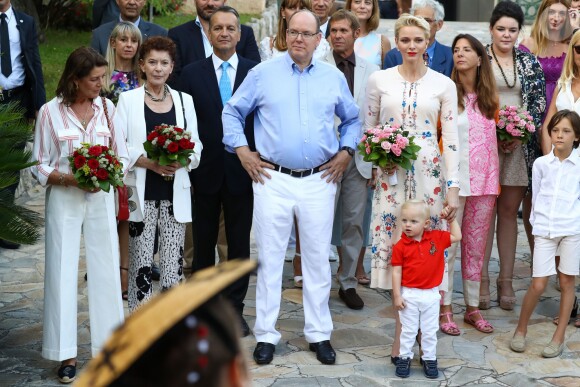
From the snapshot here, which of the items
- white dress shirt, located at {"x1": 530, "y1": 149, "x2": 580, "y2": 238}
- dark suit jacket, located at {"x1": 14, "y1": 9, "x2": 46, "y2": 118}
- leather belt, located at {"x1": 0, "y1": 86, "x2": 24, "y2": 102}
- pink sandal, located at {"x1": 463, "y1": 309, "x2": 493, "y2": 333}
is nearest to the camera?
white dress shirt, located at {"x1": 530, "y1": 149, "x2": 580, "y2": 238}

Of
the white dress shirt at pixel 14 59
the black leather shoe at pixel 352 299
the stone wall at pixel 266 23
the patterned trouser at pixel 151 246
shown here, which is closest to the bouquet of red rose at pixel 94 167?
the patterned trouser at pixel 151 246

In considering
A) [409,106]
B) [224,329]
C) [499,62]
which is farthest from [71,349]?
[224,329]

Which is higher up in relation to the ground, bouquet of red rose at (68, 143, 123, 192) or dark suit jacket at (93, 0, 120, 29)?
dark suit jacket at (93, 0, 120, 29)

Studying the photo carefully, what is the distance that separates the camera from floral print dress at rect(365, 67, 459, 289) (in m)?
6.93

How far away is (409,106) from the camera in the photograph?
6.93m

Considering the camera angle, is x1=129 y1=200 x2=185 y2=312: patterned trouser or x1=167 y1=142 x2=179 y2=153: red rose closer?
x1=167 y1=142 x2=179 y2=153: red rose

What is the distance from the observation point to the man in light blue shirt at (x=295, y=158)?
6676 millimetres

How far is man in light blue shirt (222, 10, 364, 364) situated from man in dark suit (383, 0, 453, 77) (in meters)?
1.32

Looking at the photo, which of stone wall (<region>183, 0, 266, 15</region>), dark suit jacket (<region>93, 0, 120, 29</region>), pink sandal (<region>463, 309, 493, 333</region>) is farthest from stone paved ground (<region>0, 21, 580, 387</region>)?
stone wall (<region>183, 0, 266, 15</region>)

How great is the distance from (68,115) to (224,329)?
5261 millimetres

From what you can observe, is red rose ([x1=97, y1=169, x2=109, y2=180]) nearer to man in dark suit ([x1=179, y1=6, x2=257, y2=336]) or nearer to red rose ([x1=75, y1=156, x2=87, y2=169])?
red rose ([x1=75, y1=156, x2=87, y2=169])

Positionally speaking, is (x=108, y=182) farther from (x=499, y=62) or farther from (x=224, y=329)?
(x=224, y=329)

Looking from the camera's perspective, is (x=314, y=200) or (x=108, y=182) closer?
(x=108, y=182)

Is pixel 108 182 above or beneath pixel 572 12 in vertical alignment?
beneath
